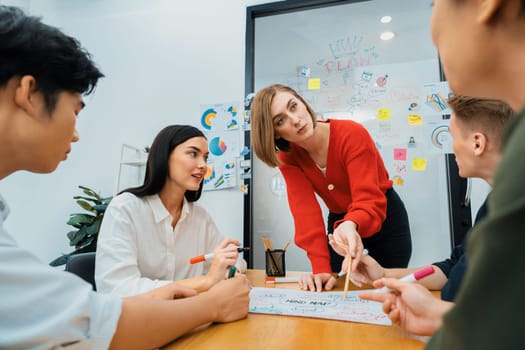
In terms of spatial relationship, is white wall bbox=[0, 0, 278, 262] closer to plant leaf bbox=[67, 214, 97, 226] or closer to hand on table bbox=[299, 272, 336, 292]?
plant leaf bbox=[67, 214, 97, 226]

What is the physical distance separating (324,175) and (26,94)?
1.15 meters

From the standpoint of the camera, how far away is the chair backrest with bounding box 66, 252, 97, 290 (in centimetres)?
117

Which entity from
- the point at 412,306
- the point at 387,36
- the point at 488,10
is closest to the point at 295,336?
the point at 412,306

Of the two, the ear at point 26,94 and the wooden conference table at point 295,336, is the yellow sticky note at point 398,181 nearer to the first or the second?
the wooden conference table at point 295,336

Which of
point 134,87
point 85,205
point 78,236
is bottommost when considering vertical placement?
point 78,236

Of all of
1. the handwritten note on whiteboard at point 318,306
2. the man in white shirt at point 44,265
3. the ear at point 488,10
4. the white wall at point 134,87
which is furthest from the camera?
the white wall at point 134,87

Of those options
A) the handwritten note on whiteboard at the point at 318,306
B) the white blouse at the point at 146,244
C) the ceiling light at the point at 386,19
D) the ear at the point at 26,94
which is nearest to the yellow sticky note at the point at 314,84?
the ceiling light at the point at 386,19

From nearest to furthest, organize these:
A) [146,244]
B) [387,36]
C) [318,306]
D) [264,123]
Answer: [318,306]
[146,244]
[264,123]
[387,36]

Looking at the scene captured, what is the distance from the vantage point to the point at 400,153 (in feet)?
7.25

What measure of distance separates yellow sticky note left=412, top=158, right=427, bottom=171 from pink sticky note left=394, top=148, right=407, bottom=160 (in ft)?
0.22

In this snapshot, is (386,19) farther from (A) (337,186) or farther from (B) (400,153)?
(A) (337,186)

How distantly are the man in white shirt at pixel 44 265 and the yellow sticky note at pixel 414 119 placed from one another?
6.35ft

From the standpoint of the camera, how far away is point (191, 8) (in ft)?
9.13

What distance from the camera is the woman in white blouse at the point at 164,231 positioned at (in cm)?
108
